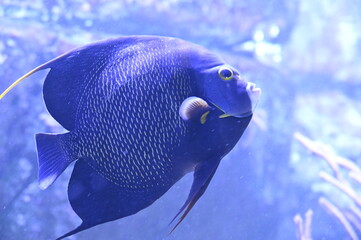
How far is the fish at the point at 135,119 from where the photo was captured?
892 mm

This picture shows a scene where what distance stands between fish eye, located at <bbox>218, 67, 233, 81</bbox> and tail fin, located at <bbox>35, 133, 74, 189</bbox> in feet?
1.57

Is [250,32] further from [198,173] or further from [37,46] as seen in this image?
[198,173]

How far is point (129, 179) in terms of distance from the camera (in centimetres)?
95

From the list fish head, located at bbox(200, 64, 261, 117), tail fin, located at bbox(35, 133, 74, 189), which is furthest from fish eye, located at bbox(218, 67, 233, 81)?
tail fin, located at bbox(35, 133, 74, 189)

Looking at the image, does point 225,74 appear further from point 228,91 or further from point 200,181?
point 200,181

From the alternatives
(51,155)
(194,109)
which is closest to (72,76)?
(51,155)

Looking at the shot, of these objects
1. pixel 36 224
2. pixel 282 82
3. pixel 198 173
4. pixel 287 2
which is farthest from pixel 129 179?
pixel 287 2

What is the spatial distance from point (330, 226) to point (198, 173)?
405 centimetres

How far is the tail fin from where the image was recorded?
37.0 inches

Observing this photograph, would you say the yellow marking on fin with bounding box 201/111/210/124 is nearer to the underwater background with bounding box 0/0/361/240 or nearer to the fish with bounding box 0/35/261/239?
the fish with bounding box 0/35/261/239

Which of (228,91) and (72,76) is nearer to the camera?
(228,91)

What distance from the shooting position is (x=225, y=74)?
0.89m

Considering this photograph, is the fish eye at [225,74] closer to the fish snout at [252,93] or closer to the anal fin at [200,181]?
the fish snout at [252,93]

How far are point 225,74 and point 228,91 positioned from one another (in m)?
0.05
